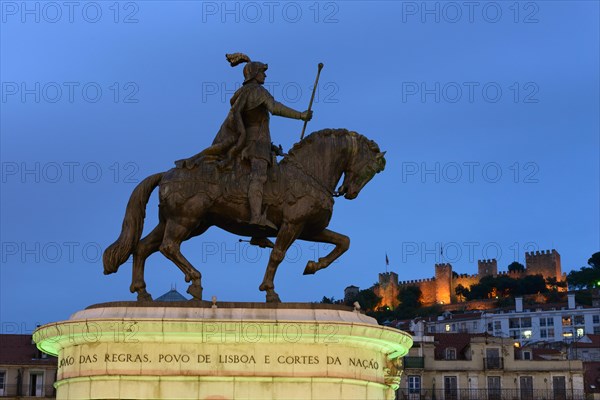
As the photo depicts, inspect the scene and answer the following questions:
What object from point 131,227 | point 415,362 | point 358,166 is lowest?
point 131,227

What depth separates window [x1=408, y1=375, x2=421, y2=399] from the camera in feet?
221

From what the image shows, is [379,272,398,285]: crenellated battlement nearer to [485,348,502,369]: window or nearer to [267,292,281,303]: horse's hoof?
[485,348,502,369]: window

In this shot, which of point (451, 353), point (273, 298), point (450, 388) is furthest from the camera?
point (451, 353)


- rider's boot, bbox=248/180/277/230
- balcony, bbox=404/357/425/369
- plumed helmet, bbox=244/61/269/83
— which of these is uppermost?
balcony, bbox=404/357/425/369

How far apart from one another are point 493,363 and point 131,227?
171ft

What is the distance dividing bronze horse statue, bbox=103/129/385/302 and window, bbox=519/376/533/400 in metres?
50.3

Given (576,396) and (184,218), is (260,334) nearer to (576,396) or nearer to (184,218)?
(184,218)

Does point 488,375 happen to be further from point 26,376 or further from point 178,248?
point 178,248

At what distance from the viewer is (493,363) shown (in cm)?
6850

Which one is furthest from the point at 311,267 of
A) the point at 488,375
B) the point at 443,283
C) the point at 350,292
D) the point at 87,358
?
the point at 443,283

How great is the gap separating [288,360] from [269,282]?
1.80 metres

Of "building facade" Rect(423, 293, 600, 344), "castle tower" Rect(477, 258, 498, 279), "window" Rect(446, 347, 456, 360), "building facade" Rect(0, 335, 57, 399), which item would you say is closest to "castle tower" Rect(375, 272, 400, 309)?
"castle tower" Rect(477, 258, 498, 279)

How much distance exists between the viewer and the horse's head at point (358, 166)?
20.0 meters

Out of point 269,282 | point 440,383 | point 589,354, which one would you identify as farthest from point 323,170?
point 589,354
